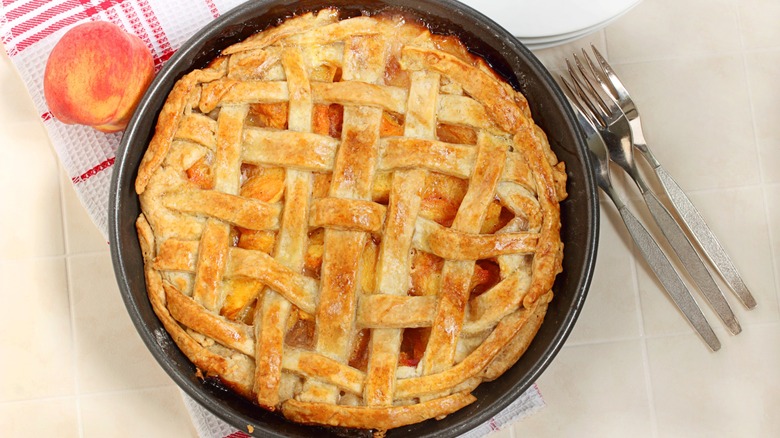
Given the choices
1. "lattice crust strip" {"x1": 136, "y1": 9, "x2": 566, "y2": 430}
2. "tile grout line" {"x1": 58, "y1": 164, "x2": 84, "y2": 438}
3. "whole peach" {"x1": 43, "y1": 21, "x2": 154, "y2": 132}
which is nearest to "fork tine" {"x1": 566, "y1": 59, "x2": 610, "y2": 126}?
"lattice crust strip" {"x1": 136, "y1": 9, "x2": 566, "y2": 430}

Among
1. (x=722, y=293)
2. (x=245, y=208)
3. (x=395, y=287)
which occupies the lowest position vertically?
(x=722, y=293)

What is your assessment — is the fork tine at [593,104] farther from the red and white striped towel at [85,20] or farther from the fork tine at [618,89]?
the red and white striped towel at [85,20]

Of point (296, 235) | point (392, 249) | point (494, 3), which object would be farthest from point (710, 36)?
point (296, 235)

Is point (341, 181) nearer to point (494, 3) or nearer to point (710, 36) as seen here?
point (494, 3)

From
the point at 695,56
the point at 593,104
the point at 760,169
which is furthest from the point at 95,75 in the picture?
the point at 760,169

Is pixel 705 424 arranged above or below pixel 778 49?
below

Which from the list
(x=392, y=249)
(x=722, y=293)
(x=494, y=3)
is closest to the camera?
(x=392, y=249)

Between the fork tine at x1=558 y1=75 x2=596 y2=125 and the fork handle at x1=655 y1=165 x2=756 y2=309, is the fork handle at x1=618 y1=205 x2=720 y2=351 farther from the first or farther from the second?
the fork tine at x1=558 y1=75 x2=596 y2=125

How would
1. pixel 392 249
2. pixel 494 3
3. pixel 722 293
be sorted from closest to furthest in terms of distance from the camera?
pixel 392 249 → pixel 494 3 → pixel 722 293
